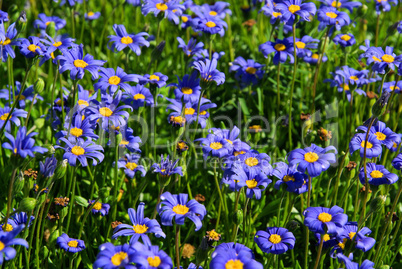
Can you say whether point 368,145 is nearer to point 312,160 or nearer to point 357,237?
point 312,160

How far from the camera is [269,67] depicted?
4.43m

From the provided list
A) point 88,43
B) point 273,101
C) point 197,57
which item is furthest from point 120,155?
point 88,43

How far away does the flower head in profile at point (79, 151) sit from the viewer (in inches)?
99.3

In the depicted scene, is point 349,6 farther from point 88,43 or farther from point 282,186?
point 88,43

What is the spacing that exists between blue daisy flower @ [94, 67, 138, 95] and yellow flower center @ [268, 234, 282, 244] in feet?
4.37

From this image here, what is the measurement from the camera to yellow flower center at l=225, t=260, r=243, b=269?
2.14 meters

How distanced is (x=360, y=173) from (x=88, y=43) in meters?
3.65

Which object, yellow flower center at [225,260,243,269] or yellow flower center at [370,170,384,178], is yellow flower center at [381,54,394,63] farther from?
yellow flower center at [225,260,243,269]

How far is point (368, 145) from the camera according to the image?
290 cm

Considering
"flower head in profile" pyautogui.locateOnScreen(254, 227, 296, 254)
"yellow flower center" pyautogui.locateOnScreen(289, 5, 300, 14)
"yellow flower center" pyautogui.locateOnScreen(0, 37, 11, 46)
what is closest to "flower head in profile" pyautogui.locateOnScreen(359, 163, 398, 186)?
"flower head in profile" pyautogui.locateOnScreen(254, 227, 296, 254)

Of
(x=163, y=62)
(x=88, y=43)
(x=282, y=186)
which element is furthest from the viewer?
(x=88, y=43)

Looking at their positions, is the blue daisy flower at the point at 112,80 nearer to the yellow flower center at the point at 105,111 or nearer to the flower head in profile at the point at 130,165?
the yellow flower center at the point at 105,111

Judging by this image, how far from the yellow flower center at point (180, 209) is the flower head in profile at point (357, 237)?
0.82 metres

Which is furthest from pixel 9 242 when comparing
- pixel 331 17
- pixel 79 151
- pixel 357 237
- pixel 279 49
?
pixel 331 17
